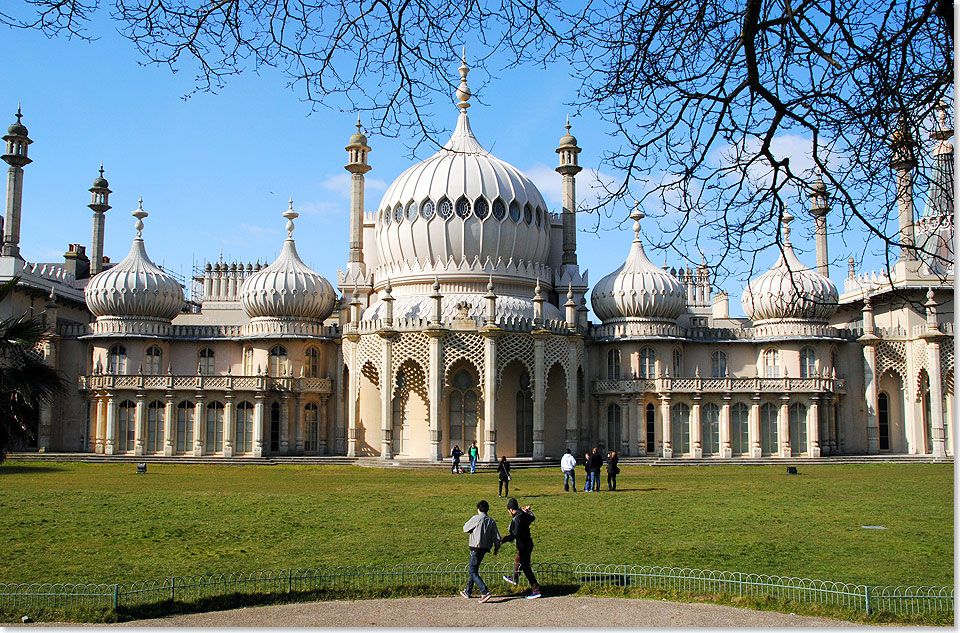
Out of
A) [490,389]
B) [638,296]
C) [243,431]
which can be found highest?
[638,296]

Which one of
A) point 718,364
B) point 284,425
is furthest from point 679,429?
point 284,425

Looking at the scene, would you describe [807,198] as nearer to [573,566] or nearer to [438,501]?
[573,566]

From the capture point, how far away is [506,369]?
43.2m

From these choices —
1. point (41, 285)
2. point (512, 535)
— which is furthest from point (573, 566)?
point (41, 285)

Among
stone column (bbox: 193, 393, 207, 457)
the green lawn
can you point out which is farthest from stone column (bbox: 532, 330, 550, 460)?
stone column (bbox: 193, 393, 207, 457)

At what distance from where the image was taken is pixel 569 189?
49688 millimetres

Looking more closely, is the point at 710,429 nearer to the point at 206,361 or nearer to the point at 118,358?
the point at 206,361

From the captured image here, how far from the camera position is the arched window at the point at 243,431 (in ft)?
145

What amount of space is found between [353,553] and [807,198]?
28.3 ft

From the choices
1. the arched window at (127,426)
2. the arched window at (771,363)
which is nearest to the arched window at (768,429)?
the arched window at (771,363)

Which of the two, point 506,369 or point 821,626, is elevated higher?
point 506,369

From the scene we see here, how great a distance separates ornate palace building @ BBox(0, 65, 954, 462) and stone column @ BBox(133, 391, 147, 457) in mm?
64

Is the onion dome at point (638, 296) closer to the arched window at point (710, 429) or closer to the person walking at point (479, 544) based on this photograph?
the arched window at point (710, 429)

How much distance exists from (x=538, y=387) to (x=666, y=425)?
24.6ft
